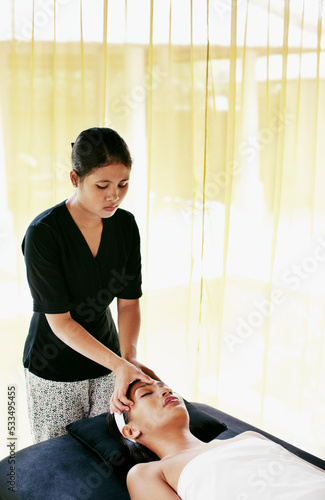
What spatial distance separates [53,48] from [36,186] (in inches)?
23.2

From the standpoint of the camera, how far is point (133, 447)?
69.1 inches

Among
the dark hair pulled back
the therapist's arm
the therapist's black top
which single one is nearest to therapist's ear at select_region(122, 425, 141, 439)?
the therapist's arm

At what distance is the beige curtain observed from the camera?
227cm

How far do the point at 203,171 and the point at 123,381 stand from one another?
147 cm

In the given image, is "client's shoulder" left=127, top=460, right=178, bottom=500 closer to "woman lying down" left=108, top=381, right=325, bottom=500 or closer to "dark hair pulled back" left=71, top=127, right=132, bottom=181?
"woman lying down" left=108, top=381, right=325, bottom=500

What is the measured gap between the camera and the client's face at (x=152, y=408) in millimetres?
1727

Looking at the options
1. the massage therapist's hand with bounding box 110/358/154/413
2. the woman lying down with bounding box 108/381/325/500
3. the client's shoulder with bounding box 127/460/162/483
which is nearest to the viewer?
the woman lying down with bounding box 108/381/325/500

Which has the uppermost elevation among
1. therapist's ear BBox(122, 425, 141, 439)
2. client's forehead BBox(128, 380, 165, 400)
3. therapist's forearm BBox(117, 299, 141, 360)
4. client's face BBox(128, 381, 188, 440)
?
therapist's forearm BBox(117, 299, 141, 360)

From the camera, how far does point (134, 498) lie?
152 centimetres

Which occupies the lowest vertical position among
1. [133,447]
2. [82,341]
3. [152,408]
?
[133,447]

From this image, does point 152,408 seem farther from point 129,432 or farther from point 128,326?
point 128,326

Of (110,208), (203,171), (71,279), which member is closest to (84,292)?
(71,279)

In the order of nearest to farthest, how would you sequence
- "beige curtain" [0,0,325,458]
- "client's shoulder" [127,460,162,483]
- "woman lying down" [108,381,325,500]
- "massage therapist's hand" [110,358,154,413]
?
"woman lying down" [108,381,325,500], "client's shoulder" [127,460,162,483], "massage therapist's hand" [110,358,154,413], "beige curtain" [0,0,325,458]

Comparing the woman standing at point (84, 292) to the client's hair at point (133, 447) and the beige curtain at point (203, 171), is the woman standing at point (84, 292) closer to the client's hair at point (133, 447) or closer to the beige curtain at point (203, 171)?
the client's hair at point (133, 447)
